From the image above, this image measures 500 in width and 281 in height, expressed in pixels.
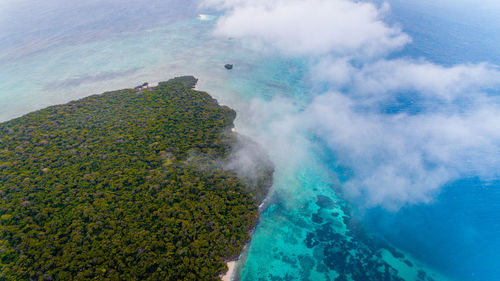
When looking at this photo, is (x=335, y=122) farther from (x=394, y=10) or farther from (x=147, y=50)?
(x=394, y=10)

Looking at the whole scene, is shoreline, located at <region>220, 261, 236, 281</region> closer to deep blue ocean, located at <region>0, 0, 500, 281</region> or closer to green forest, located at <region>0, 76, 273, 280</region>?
green forest, located at <region>0, 76, 273, 280</region>

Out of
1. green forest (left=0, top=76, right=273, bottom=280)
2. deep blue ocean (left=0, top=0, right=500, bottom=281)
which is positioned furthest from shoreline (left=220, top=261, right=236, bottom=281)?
deep blue ocean (left=0, top=0, right=500, bottom=281)

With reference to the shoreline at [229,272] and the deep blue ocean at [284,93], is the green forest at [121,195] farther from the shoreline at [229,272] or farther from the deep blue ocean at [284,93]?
the deep blue ocean at [284,93]

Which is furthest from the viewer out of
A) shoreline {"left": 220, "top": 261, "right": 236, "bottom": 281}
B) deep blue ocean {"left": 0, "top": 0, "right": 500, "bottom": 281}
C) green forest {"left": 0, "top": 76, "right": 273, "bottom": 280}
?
deep blue ocean {"left": 0, "top": 0, "right": 500, "bottom": 281}

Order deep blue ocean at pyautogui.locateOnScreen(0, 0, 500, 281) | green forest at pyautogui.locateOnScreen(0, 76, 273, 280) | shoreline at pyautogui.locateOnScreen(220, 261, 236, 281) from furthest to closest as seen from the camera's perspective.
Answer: deep blue ocean at pyautogui.locateOnScreen(0, 0, 500, 281)
shoreline at pyautogui.locateOnScreen(220, 261, 236, 281)
green forest at pyautogui.locateOnScreen(0, 76, 273, 280)

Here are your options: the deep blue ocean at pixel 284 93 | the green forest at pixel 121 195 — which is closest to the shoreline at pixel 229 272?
the green forest at pixel 121 195

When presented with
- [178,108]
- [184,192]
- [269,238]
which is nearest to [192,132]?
[178,108]
